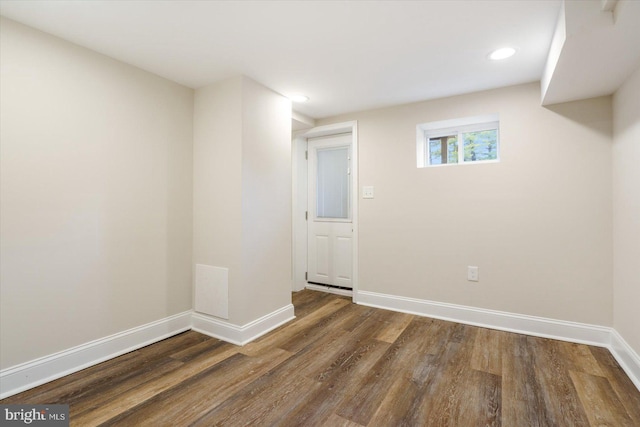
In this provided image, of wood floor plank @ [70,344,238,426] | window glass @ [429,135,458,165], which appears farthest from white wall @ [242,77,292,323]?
window glass @ [429,135,458,165]

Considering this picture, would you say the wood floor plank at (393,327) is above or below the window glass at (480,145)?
below

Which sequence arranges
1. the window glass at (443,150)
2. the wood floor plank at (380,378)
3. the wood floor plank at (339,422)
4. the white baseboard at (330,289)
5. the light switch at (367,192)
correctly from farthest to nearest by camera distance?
the white baseboard at (330,289) → the light switch at (367,192) → the window glass at (443,150) → the wood floor plank at (380,378) → the wood floor plank at (339,422)

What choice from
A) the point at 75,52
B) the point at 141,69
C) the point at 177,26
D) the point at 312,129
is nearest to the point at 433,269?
the point at 312,129

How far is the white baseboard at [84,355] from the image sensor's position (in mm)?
1811

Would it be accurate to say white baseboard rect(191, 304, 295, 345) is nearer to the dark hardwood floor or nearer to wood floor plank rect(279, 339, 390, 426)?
the dark hardwood floor

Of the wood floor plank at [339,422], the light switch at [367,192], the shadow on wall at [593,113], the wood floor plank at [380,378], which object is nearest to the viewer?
the wood floor plank at [339,422]

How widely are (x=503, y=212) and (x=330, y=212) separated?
79.8 inches

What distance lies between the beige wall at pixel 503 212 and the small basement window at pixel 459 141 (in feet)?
0.37

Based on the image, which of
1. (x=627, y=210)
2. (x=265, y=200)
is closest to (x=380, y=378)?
(x=265, y=200)

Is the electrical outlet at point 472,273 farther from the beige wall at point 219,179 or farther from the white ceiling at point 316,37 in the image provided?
the beige wall at point 219,179

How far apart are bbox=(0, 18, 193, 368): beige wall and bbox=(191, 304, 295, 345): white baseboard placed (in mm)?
283

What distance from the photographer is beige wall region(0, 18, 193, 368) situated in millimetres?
1827

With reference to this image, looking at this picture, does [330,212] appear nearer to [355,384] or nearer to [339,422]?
[355,384]

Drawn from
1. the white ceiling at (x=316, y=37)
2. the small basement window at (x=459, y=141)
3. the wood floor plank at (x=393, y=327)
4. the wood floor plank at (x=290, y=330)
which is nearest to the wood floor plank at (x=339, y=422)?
the wood floor plank at (x=290, y=330)
